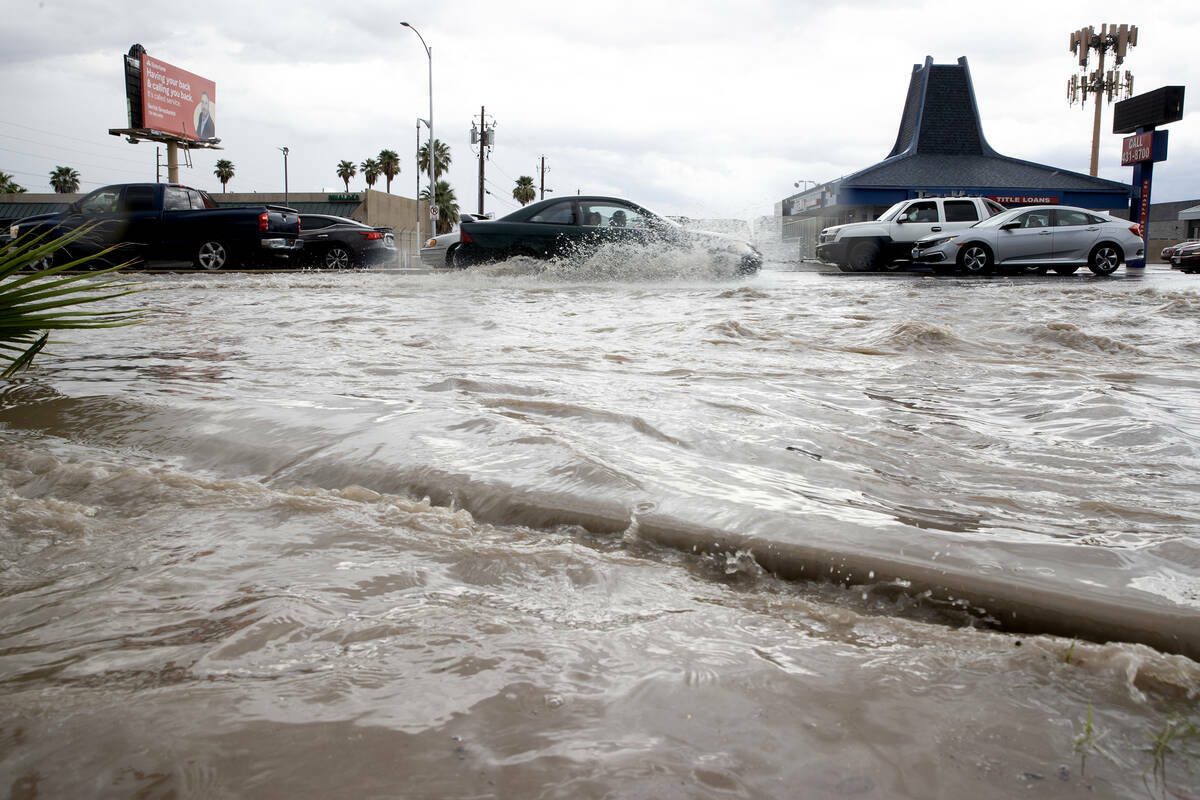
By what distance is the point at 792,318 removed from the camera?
23.9 ft

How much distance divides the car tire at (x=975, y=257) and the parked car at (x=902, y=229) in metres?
2.03

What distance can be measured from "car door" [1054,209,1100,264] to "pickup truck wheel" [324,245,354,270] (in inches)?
513

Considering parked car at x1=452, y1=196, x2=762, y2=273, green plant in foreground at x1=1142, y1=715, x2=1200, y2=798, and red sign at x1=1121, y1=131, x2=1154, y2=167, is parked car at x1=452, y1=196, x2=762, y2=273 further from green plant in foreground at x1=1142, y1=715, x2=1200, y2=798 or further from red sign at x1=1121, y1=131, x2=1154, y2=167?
red sign at x1=1121, y1=131, x2=1154, y2=167

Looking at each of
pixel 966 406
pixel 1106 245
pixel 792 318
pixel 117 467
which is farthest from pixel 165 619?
pixel 1106 245

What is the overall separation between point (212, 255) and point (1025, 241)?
47.2ft

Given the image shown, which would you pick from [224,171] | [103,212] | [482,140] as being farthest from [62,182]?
[103,212]

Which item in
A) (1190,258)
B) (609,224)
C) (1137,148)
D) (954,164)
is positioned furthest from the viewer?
(954,164)

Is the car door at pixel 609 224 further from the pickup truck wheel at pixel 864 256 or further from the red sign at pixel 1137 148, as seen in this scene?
the red sign at pixel 1137 148

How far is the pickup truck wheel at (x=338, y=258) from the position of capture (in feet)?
51.4

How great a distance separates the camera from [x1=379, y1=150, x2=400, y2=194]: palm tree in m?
74.5

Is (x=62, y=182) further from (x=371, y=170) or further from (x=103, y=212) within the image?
(x=103, y=212)

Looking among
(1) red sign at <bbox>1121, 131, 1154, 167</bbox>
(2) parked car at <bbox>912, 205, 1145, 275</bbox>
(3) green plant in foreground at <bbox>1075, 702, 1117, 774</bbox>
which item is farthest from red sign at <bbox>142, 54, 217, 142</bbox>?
(3) green plant in foreground at <bbox>1075, 702, 1117, 774</bbox>

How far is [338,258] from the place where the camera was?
15.7 metres

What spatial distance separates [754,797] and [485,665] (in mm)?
507
